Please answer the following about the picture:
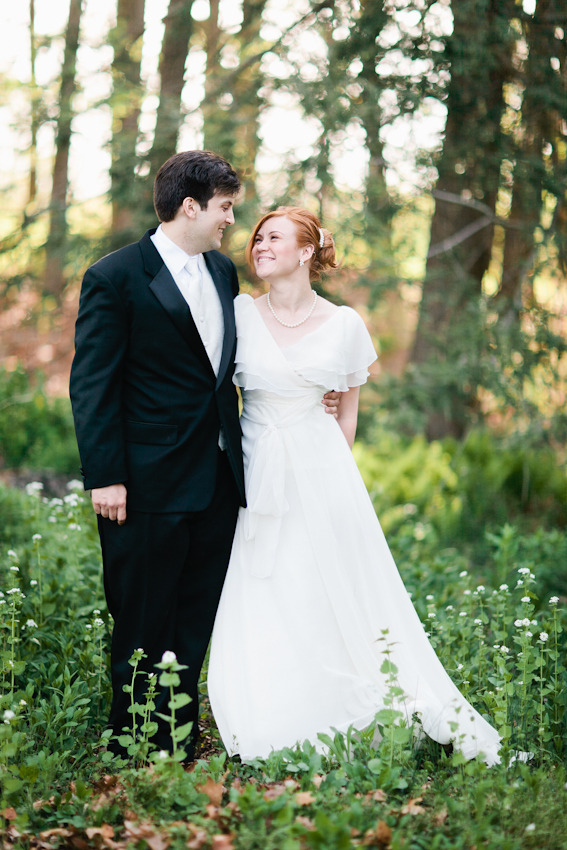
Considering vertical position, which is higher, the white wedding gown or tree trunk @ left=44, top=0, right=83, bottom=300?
tree trunk @ left=44, top=0, right=83, bottom=300

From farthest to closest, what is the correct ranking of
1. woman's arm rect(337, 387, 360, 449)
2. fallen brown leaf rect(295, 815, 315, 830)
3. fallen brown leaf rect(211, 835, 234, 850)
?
1. woman's arm rect(337, 387, 360, 449)
2. fallen brown leaf rect(295, 815, 315, 830)
3. fallen brown leaf rect(211, 835, 234, 850)

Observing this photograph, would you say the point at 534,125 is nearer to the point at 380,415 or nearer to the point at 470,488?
the point at 380,415

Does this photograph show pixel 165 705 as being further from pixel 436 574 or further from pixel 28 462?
pixel 28 462

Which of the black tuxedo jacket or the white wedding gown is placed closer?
the black tuxedo jacket

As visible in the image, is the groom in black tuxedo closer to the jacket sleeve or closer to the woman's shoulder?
the jacket sleeve

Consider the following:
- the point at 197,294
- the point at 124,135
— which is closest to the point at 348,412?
the point at 197,294

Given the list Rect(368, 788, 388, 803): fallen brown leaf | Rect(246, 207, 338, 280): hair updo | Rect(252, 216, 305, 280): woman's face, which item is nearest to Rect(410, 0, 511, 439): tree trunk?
Rect(246, 207, 338, 280): hair updo

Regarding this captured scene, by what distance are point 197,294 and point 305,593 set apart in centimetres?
129

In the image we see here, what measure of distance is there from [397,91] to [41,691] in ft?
15.6

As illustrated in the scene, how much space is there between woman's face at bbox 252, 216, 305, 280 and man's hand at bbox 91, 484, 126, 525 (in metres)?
1.10

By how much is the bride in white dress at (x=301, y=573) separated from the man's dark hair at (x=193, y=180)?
38 centimetres

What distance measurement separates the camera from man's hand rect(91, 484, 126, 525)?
3.05 m

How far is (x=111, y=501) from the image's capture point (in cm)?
306

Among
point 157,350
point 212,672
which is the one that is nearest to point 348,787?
point 212,672
